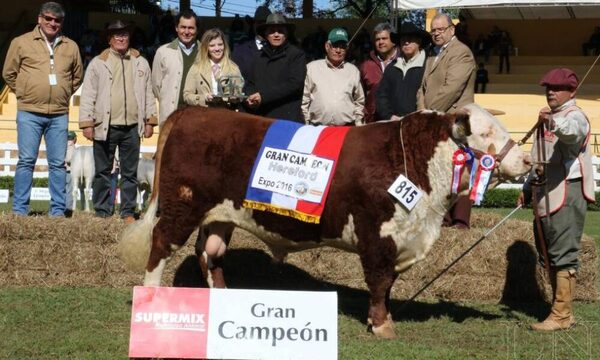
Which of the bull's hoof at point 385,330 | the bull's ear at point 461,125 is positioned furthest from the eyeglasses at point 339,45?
the bull's hoof at point 385,330

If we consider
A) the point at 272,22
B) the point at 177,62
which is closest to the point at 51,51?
the point at 177,62

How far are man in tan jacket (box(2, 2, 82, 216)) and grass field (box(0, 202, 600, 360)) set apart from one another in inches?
74.3

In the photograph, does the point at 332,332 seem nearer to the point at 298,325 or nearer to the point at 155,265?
the point at 298,325

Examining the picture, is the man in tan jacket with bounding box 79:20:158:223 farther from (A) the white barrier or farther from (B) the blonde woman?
(A) the white barrier

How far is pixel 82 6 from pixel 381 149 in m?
36.2

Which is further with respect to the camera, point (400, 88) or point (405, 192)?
point (400, 88)

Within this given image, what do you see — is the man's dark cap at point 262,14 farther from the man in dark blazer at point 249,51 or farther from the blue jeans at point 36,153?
the blue jeans at point 36,153

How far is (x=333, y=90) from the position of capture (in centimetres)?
1035

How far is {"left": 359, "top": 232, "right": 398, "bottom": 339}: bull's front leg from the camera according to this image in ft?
26.1

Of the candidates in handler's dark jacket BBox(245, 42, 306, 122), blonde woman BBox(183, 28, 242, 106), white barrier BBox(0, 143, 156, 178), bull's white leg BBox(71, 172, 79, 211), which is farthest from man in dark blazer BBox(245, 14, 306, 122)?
white barrier BBox(0, 143, 156, 178)

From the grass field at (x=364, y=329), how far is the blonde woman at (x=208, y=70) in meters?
2.05

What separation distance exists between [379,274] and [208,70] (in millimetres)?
2877

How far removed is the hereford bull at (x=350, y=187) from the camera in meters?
7.96

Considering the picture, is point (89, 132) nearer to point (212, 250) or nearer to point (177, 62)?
point (177, 62)
